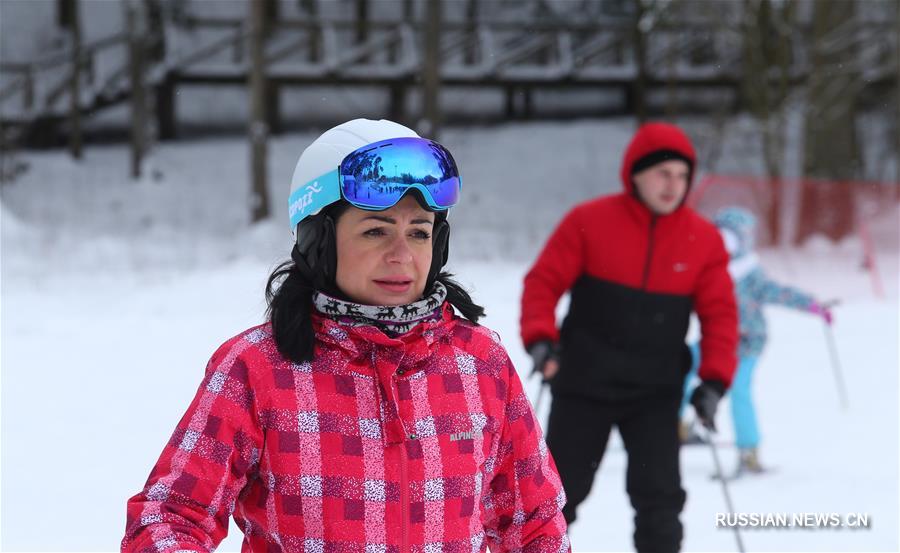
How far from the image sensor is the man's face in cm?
408

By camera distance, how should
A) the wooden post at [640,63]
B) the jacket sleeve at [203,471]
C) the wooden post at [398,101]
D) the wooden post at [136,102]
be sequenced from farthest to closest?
the wooden post at [398,101] → the wooden post at [640,63] → the wooden post at [136,102] → the jacket sleeve at [203,471]

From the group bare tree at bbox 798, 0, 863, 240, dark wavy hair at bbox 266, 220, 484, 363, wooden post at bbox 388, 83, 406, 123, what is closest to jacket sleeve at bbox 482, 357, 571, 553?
dark wavy hair at bbox 266, 220, 484, 363

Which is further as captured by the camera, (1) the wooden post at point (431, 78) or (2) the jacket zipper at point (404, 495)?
(1) the wooden post at point (431, 78)

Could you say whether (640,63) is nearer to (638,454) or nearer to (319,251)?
(638,454)

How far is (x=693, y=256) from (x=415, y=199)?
228 centimetres

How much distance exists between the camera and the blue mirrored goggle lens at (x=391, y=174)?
1.95 metres

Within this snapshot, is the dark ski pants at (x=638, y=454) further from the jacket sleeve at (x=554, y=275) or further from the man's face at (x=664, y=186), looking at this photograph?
the man's face at (x=664, y=186)

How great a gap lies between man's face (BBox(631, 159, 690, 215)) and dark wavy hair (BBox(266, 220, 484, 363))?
6.60 ft

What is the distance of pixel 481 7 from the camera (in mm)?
26578

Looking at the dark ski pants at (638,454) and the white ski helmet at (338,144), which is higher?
the white ski helmet at (338,144)

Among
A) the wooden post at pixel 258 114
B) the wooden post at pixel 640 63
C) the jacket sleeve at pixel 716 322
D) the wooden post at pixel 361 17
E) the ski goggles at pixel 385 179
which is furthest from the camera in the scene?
the wooden post at pixel 361 17

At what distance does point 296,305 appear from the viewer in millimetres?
1975

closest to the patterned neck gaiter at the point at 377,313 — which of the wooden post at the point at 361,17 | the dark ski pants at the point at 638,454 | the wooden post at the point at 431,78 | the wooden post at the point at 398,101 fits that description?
the dark ski pants at the point at 638,454

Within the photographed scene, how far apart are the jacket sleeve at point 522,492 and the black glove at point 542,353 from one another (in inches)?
72.8
